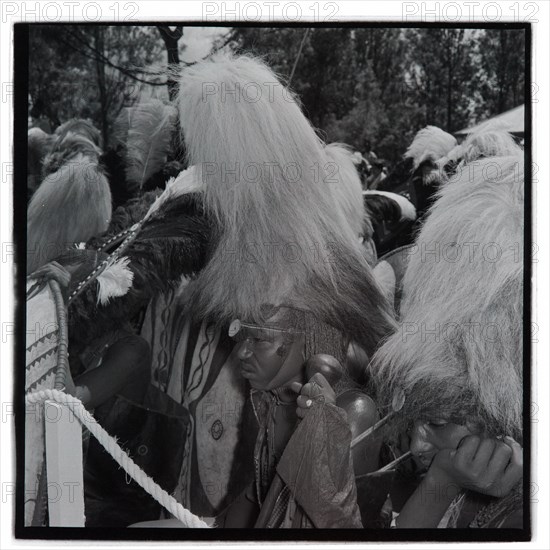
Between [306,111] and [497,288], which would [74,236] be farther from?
[497,288]

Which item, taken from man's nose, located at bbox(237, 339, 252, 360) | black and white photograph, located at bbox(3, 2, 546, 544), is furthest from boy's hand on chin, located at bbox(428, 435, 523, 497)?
man's nose, located at bbox(237, 339, 252, 360)

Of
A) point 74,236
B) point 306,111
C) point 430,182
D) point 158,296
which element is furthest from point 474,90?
point 74,236

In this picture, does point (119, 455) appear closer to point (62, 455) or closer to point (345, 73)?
point (62, 455)

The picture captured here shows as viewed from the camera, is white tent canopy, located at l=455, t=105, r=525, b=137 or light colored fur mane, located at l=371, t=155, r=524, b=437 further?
white tent canopy, located at l=455, t=105, r=525, b=137

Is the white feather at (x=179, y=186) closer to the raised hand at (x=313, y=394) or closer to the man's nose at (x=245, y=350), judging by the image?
the man's nose at (x=245, y=350)

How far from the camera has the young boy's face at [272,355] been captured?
2.09 metres

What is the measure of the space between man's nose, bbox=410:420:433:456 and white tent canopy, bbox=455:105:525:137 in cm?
77

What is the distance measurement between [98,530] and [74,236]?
2.62 ft

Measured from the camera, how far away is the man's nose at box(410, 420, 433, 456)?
2021 mm

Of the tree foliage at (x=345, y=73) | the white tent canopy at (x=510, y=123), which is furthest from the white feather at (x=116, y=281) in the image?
the white tent canopy at (x=510, y=123)

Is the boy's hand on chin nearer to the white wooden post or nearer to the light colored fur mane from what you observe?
the light colored fur mane

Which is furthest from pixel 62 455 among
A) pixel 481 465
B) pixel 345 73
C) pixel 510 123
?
pixel 510 123

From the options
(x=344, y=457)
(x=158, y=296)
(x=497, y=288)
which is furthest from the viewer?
(x=158, y=296)

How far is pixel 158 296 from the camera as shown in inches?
86.0
